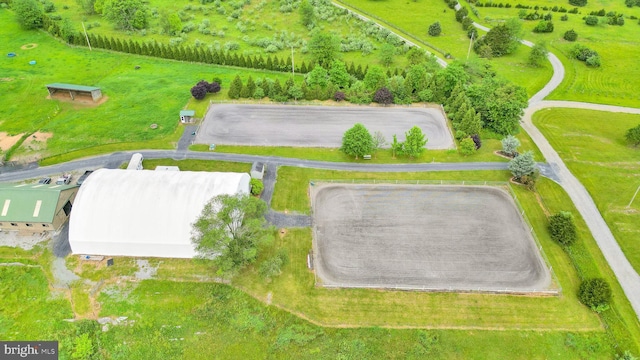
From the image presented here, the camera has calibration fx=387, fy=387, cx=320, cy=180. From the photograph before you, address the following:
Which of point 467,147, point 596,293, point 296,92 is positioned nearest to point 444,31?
point 296,92

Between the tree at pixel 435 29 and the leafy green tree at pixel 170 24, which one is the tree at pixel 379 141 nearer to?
the tree at pixel 435 29

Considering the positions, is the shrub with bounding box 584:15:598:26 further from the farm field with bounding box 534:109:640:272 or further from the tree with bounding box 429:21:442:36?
the farm field with bounding box 534:109:640:272

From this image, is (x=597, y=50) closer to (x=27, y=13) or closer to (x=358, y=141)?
(x=358, y=141)

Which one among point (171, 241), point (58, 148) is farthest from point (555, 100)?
point (58, 148)

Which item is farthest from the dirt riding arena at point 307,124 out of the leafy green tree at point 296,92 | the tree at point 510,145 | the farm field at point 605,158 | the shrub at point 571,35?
the shrub at point 571,35

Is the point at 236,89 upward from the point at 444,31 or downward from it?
downward

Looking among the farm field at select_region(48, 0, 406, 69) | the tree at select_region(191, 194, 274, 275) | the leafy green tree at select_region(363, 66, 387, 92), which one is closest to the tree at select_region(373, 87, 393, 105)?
the leafy green tree at select_region(363, 66, 387, 92)
